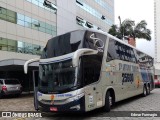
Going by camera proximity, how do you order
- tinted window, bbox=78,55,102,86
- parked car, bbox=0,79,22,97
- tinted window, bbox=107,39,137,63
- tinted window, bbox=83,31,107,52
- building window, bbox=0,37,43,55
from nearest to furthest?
1. tinted window, bbox=78,55,102,86
2. tinted window, bbox=83,31,107,52
3. tinted window, bbox=107,39,137,63
4. parked car, bbox=0,79,22,97
5. building window, bbox=0,37,43,55

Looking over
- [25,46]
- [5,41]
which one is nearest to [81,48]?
[5,41]

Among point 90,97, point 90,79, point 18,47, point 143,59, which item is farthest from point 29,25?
point 90,97

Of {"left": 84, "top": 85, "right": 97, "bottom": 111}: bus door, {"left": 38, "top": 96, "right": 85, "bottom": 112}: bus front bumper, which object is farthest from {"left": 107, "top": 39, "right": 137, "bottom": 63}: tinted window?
{"left": 38, "top": 96, "right": 85, "bottom": 112}: bus front bumper

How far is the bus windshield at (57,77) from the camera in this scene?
36.0 feet

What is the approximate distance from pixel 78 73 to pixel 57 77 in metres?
0.92

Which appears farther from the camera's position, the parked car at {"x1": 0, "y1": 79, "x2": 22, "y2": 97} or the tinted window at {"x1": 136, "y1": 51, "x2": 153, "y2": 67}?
the parked car at {"x1": 0, "y1": 79, "x2": 22, "y2": 97}

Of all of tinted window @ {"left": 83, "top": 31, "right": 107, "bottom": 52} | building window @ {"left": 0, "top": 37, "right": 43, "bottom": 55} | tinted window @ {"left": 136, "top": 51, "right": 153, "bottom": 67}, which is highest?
building window @ {"left": 0, "top": 37, "right": 43, "bottom": 55}

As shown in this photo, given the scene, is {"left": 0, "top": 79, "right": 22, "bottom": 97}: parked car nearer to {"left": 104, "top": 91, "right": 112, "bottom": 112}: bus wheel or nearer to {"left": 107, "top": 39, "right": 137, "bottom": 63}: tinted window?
{"left": 107, "top": 39, "right": 137, "bottom": 63}: tinted window

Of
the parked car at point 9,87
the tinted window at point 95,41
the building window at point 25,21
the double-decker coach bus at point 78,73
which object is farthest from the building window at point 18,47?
the tinted window at point 95,41

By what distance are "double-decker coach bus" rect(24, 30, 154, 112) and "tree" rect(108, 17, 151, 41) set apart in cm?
3033

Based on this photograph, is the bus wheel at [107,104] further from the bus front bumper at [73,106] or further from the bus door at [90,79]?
the bus front bumper at [73,106]

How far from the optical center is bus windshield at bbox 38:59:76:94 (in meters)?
11.0

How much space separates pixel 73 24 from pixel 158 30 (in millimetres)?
64603

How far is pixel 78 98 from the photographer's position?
1065 cm
